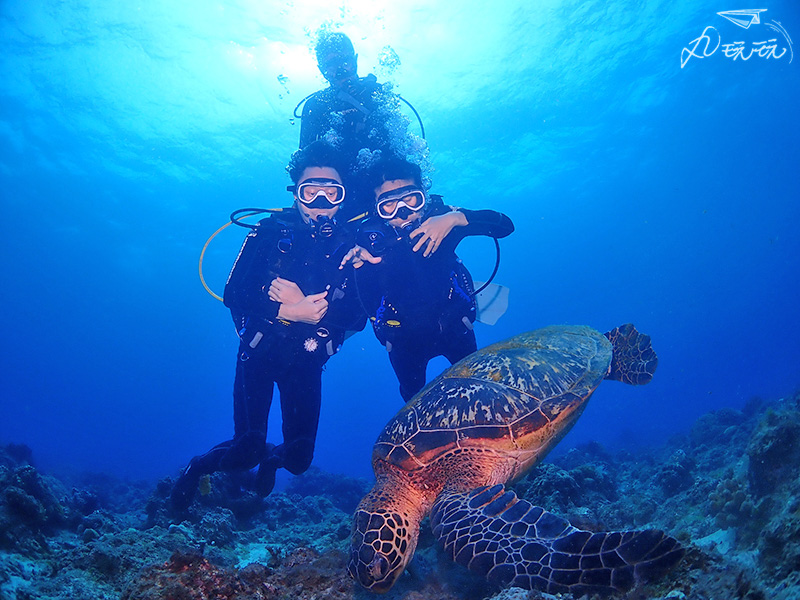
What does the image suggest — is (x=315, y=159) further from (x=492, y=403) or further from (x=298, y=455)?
(x=298, y=455)

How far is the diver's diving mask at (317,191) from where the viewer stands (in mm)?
4578

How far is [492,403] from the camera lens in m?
3.08

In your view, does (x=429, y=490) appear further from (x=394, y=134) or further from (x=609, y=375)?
(x=394, y=134)

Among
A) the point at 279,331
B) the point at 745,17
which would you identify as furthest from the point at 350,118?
the point at 745,17

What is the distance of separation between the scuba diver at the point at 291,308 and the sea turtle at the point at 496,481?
196 centimetres

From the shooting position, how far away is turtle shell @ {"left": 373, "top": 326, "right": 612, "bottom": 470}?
116 inches

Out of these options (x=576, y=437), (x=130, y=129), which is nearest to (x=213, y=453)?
(x=130, y=129)

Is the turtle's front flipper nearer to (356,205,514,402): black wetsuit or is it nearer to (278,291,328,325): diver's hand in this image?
(356,205,514,402): black wetsuit

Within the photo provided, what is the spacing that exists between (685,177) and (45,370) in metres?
92.9

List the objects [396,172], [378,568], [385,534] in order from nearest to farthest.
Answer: [378,568]
[385,534]
[396,172]

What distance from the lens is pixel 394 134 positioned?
7145 mm

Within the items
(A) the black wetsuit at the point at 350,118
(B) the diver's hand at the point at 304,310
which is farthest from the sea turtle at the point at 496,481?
(A) the black wetsuit at the point at 350,118

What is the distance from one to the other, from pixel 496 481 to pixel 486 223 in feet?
10.2

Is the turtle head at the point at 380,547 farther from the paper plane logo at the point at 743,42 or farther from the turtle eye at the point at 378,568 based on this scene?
the paper plane logo at the point at 743,42
